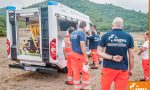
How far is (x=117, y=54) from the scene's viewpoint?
510 cm

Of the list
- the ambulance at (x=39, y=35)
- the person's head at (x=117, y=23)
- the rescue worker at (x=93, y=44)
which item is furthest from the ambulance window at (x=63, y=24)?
the person's head at (x=117, y=23)

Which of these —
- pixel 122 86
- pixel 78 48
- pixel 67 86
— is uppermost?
pixel 78 48

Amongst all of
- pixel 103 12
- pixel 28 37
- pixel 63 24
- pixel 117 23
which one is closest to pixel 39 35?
pixel 28 37

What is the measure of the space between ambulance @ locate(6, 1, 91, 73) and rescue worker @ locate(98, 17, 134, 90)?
3.33m

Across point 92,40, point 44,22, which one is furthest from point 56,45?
point 92,40

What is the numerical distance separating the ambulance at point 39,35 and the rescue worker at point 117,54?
10.9 ft

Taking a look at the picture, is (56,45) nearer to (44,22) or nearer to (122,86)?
(44,22)

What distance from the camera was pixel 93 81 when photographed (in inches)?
347

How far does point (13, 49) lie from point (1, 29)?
25.7m

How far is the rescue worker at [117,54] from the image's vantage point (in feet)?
16.6

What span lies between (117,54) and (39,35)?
4.26 m

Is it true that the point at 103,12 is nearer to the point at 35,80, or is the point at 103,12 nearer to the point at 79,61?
the point at 35,80

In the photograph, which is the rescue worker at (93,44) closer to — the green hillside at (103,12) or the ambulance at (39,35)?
the ambulance at (39,35)

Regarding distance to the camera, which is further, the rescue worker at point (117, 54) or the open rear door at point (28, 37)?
the open rear door at point (28, 37)
